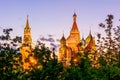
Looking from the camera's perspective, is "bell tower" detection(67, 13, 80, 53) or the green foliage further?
"bell tower" detection(67, 13, 80, 53)

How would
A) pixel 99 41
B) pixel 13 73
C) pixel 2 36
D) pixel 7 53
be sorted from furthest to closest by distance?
pixel 99 41, pixel 2 36, pixel 7 53, pixel 13 73

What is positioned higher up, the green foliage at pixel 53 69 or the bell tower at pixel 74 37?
the bell tower at pixel 74 37

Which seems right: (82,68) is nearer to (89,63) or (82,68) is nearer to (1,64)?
(89,63)

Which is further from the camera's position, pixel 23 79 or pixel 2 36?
pixel 2 36

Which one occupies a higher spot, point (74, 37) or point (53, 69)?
point (74, 37)

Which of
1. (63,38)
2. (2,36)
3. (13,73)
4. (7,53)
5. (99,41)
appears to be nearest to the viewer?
(13,73)

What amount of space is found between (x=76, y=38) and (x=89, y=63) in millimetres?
127589

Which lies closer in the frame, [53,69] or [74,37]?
[53,69]

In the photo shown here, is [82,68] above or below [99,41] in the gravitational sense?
below

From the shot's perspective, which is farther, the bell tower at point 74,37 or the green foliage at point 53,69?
the bell tower at point 74,37

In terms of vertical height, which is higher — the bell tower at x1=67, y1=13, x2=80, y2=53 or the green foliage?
the bell tower at x1=67, y1=13, x2=80, y2=53

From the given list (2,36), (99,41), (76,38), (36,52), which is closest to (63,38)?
(76,38)

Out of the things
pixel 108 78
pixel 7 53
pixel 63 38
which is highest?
pixel 63 38

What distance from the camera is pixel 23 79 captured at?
27156 millimetres
